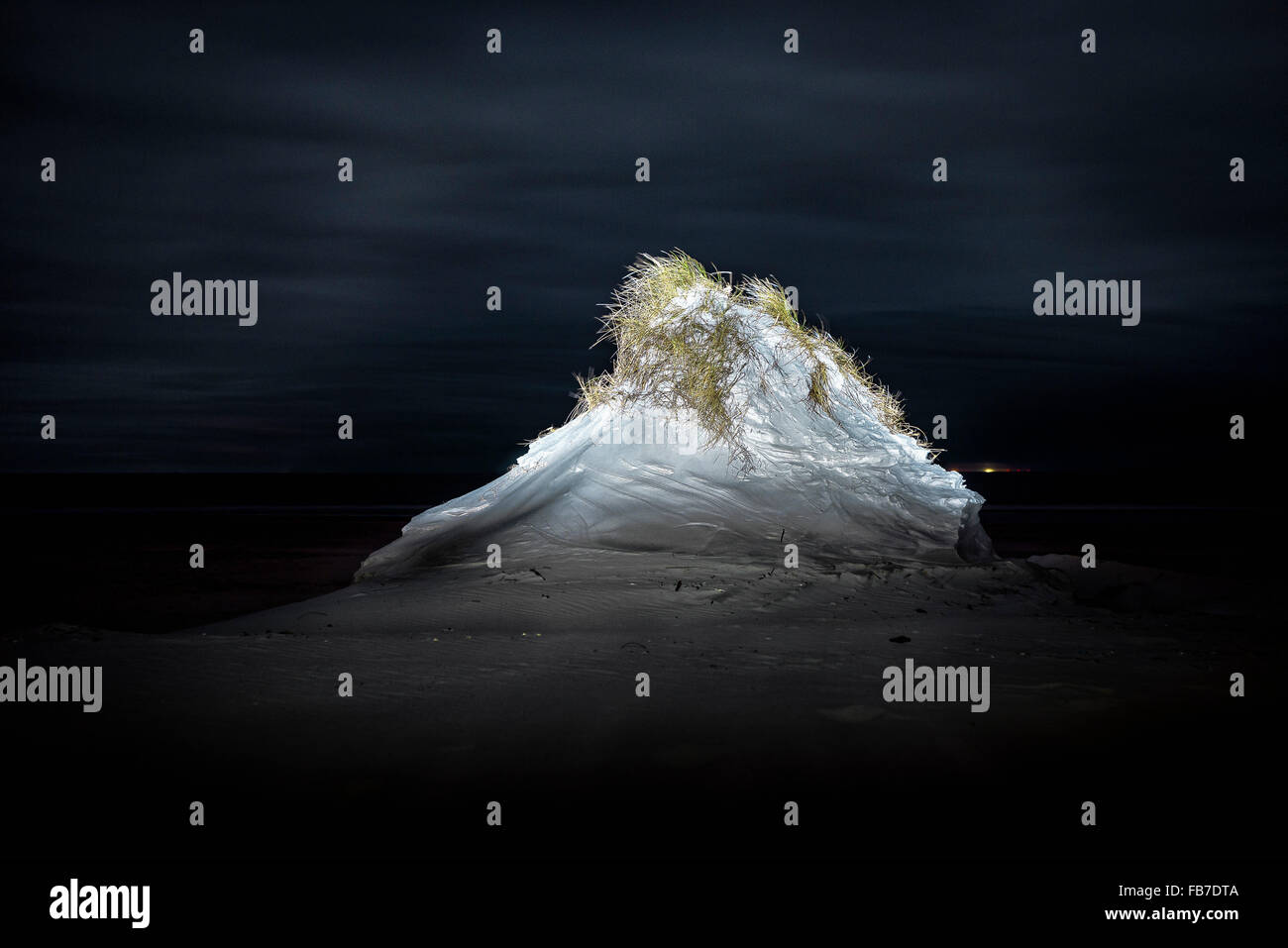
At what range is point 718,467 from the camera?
46.2ft

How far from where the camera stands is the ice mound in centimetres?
1337

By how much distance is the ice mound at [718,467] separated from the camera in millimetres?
13367
